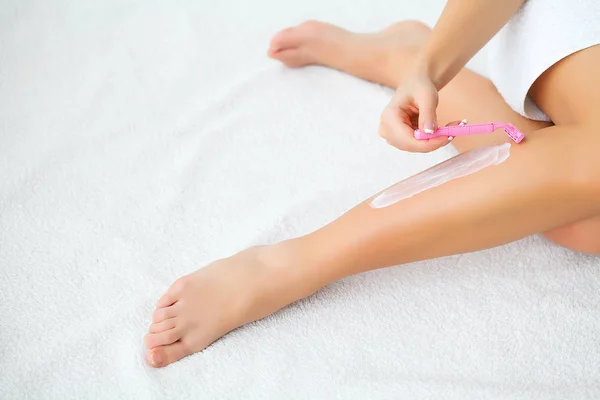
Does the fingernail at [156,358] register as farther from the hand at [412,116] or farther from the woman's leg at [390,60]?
the woman's leg at [390,60]

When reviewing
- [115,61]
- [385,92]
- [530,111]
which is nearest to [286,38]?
[385,92]

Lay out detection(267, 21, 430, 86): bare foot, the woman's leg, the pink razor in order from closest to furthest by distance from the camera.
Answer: the pink razor < the woman's leg < detection(267, 21, 430, 86): bare foot

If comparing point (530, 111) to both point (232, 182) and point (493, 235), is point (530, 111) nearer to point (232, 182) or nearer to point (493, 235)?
point (493, 235)

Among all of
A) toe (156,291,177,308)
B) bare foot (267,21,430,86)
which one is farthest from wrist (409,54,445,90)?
toe (156,291,177,308)

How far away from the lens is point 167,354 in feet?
2.56

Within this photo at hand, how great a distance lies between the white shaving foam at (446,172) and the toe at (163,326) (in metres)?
0.28

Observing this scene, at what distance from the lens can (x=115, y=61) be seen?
3.74 feet

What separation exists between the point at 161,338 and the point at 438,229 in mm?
347

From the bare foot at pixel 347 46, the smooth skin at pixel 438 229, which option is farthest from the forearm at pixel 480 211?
the bare foot at pixel 347 46

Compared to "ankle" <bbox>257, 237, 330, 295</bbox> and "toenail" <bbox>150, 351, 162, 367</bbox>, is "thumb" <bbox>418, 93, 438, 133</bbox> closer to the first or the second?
"ankle" <bbox>257, 237, 330, 295</bbox>

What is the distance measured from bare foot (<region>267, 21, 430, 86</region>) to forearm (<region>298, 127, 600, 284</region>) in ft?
1.18

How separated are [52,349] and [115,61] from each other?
55 centimetres

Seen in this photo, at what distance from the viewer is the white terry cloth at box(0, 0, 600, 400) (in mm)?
771

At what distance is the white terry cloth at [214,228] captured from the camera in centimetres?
77
